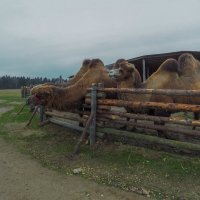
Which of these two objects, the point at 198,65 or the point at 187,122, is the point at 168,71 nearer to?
A: the point at 198,65

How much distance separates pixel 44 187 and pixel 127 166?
1618 millimetres

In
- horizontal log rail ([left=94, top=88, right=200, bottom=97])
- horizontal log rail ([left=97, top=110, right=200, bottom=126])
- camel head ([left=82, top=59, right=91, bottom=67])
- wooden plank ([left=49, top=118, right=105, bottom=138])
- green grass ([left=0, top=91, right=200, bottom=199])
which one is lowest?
green grass ([left=0, top=91, right=200, bottom=199])

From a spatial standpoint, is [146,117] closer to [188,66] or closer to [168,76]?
[168,76]

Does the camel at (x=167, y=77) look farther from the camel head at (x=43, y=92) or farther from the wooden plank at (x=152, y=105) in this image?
the camel head at (x=43, y=92)

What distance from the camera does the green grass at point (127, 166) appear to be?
5398 millimetres

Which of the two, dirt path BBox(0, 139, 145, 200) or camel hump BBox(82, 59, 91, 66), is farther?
camel hump BBox(82, 59, 91, 66)

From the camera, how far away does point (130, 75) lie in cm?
887

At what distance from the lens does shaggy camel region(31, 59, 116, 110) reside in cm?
838

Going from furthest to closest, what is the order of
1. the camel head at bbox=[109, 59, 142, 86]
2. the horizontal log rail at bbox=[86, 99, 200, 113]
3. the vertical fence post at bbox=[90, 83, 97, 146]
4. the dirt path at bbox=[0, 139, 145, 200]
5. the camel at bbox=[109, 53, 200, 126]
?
the camel head at bbox=[109, 59, 142, 86] < the camel at bbox=[109, 53, 200, 126] < the vertical fence post at bbox=[90, 83, 97, 146] < the horizontal log rail at bbox=[86, 99, 200, 113] < the dirt path at bbox=[0, 139, 145, 200]

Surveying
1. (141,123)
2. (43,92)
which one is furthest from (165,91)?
(43,92)

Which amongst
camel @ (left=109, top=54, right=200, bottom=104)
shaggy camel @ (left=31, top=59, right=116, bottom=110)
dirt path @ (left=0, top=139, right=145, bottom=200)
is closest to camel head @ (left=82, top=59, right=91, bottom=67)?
shaggy camel @ (left=31, top=59, right=116, bottom=110)

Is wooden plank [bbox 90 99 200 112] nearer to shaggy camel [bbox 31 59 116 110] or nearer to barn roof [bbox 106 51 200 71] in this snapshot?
Result: shaggy camel [bbox 31 59 116 110]

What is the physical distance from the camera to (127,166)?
20.8ft

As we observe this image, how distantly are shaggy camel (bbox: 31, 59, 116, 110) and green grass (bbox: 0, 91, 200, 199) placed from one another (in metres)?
0.98
